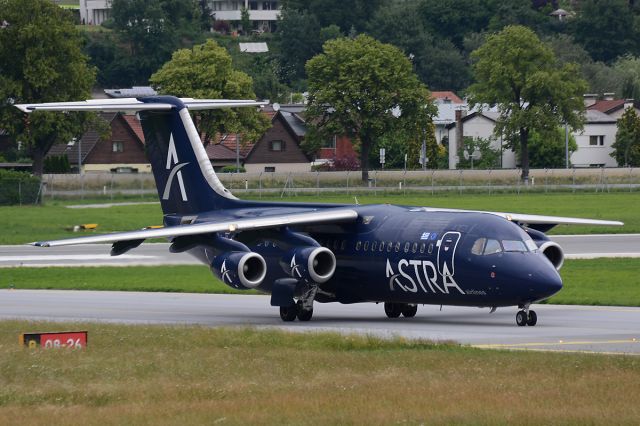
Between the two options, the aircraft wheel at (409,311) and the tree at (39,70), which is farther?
the tree at (39,70)

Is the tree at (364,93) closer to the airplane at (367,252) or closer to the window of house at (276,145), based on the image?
the window of house at (276,145)

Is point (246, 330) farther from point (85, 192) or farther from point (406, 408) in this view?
point (85, 192)

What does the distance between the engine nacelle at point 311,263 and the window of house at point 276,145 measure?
87.0 metres

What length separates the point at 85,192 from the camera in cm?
9412

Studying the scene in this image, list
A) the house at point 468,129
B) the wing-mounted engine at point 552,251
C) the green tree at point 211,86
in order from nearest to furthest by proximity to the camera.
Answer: the wing-mounted engine at point 552,251 < the green tree at point 211,86 < the house at point 468,129

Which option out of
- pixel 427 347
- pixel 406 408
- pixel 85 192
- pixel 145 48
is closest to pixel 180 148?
pixel 427 347

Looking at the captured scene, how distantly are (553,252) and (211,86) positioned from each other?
78.1 meters

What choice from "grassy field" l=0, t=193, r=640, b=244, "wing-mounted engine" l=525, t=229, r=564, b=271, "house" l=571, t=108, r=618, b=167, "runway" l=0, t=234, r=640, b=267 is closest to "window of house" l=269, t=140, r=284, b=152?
"grassy field" l=0, t=193, r=640, b=244

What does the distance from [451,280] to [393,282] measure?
173cm

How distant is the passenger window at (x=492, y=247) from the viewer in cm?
3000

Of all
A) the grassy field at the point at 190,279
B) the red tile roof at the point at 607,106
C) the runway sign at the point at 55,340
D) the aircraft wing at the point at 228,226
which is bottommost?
the grassy field at the point at 190,279

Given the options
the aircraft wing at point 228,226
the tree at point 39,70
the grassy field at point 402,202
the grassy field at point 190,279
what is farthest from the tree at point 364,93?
the aircraft wing at point 228,226

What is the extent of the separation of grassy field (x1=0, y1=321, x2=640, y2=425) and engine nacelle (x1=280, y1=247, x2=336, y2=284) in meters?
4.94

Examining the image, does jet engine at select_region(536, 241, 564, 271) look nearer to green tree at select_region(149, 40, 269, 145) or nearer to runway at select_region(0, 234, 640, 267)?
runway at select_region(0, 234, 640, 267)
